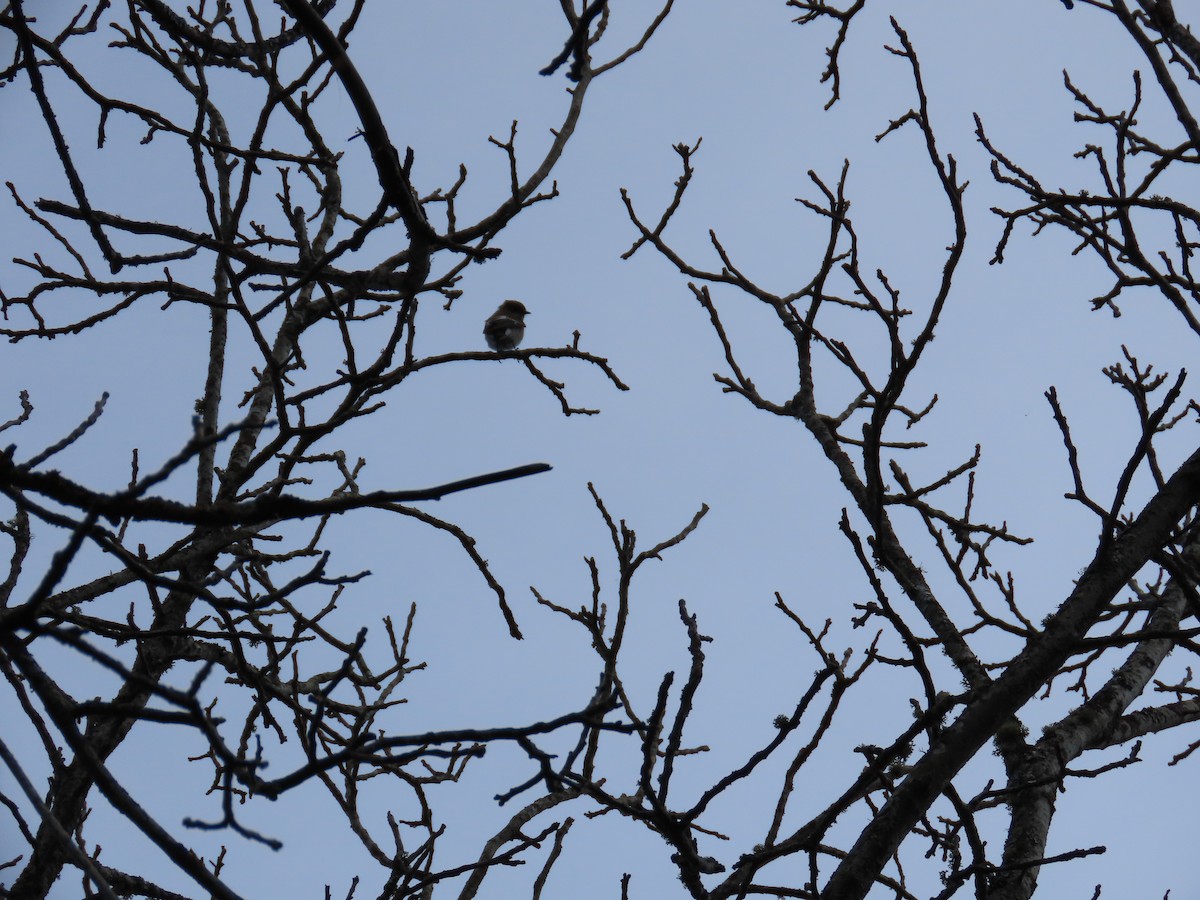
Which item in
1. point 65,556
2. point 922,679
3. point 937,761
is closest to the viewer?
point 65,556

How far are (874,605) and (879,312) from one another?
3.98ft

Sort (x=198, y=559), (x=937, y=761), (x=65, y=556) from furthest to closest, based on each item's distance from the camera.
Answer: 1. (x=198, y=559)
2. (x=937, y=761)
3. (x=65, y=556)

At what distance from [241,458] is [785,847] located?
260 centimetres

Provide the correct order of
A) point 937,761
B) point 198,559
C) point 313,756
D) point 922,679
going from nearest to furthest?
point 313,756 < point 937,761 < point 922,679 < point 198,559

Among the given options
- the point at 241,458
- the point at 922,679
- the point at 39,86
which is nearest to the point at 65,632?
the point at 39,86

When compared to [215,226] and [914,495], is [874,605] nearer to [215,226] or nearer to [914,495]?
[914,495]

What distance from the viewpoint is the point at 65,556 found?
3.84 feet

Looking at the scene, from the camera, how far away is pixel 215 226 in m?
2.65

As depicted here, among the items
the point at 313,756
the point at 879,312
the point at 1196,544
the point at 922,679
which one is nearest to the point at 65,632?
the point at 313,756

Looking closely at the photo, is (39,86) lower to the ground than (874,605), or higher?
higher

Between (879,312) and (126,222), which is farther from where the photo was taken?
(879,312)

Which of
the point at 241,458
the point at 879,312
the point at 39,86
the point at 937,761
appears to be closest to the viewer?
the point at 39,86

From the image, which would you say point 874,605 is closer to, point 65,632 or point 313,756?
point 313,756

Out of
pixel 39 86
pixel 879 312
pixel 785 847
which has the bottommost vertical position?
pixel 785 847
